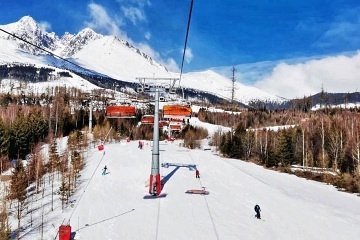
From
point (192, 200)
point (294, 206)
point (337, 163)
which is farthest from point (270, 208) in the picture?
point (337, 163)

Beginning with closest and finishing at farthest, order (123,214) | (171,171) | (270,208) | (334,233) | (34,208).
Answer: (334,233) → (123,214) → (270,208) → (34,208) → (171,171)

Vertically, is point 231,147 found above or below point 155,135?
below

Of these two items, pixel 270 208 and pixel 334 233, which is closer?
pixel 334 233

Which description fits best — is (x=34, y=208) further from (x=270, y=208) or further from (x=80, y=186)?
(x=270, y=208)

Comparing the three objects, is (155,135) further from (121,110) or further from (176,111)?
(121,110)

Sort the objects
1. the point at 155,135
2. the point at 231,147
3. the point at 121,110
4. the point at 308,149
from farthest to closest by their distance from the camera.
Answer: the point at 231,147 → the point at 308,149 → the point at 121,110 → the point at 155,135

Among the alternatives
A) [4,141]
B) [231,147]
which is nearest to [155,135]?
[4,141]

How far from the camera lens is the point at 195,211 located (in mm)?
23969

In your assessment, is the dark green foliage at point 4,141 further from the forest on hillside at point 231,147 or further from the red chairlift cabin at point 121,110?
the red chairlift cabin at point 121,110

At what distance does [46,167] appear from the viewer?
47219 millimetres

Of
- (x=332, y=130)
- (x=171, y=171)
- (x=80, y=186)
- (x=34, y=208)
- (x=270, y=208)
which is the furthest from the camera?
(x=332, y=130)

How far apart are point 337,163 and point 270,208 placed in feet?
138

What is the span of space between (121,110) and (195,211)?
12160 millimetres

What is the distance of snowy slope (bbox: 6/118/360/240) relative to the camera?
20156mm
